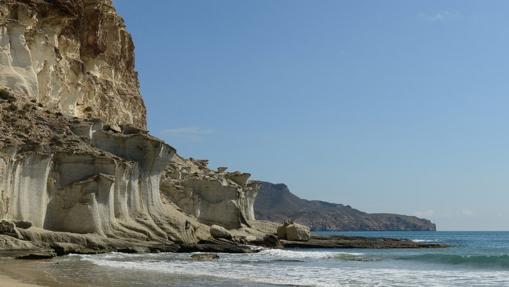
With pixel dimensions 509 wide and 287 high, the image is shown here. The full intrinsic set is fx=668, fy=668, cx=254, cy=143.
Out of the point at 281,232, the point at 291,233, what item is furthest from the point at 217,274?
the point at 281,232

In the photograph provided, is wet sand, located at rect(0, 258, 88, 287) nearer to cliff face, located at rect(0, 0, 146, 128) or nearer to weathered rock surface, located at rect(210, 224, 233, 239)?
cliff face, located at rect(0, 0, 146, 128)

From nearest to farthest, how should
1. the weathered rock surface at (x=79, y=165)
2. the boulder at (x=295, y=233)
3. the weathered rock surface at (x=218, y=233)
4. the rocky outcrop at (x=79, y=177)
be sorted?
1. the rocky outcrop at (x=79, y=177)
2. the weathered rock surface at (x=79, y=165)
3. the weathered rock surface at (x=218, y=233)
4. the boulder at (x=295, y=233)

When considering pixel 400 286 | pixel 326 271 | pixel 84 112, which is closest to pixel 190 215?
pixel 84 112

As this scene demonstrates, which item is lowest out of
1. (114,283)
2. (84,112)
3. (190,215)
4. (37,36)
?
(114,283)

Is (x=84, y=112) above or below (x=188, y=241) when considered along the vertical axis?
above

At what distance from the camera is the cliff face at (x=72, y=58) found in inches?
1583

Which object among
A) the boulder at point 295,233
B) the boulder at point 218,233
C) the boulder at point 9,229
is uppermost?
the boulder at point 295,233

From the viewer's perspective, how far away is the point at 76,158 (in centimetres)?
3388

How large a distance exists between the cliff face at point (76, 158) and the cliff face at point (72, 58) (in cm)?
9

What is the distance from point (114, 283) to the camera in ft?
64.5

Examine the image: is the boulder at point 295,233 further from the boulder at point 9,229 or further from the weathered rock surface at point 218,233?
the boulder at point 9,229

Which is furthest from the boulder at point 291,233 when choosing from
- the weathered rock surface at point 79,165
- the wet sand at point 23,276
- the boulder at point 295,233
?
the wet sand at point 23,276

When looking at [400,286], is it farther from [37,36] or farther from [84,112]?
[84,112]

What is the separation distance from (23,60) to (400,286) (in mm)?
28364
